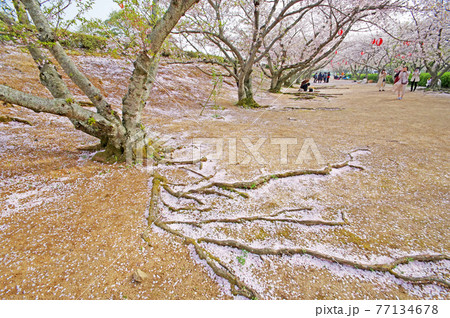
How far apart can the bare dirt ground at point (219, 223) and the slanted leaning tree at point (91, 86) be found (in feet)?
1.99

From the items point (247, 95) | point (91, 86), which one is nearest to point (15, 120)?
point (91, 86)

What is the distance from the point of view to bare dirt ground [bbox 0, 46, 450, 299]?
1.77 meters

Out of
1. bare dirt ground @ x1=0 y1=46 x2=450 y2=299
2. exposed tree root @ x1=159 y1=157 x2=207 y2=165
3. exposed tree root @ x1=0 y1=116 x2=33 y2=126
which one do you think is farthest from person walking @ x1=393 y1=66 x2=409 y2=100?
exposed tree root @ x1=0 y1=116 x2=33 y2=126

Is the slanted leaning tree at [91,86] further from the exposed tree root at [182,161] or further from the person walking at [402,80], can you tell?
the person walking at [402,80]

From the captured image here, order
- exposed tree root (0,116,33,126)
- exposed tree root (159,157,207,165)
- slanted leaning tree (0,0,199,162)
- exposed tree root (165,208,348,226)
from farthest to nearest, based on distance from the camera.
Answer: exposed tree root (0,116,33,126) < exposed tree root (159,157,207,165) < slanted leaning tree (0,0,199,162) < exposed tree root (165,208,348,226)

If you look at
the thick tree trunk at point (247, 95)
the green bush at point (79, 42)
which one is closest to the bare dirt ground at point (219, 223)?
the green bush at point (79, 42)

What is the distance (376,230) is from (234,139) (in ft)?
12.6

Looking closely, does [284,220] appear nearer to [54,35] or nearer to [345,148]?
[345,148]

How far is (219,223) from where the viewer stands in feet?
8.40

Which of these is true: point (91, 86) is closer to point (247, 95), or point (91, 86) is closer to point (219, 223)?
point (219, 223)

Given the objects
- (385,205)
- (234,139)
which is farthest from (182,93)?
(385,205)

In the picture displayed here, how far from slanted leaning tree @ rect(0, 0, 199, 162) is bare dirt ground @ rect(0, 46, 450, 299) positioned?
61 centimetres

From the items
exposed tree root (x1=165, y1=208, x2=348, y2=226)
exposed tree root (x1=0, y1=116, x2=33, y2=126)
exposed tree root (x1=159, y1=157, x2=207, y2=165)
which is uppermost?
exposed tree root (x1=0, y1=116, x2=33, y2=126)

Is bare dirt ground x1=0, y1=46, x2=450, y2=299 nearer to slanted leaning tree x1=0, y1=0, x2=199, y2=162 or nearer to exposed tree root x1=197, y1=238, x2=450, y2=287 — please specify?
exposed tree root x1=197, y1=238, x2=450, y2=287
